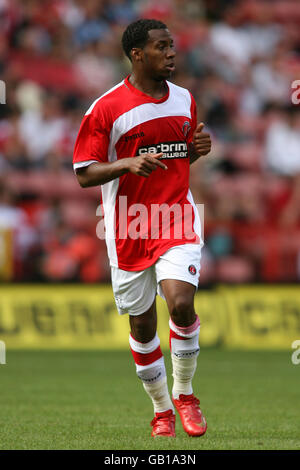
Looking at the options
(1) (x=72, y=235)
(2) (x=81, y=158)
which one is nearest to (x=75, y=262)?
(1) (x=72, y=235)

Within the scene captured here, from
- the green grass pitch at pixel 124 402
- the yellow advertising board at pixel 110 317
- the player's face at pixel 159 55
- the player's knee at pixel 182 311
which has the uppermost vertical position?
the player's face at pixel 159 55

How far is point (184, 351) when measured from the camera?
6.05 m

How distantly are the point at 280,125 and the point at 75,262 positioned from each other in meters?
4.54

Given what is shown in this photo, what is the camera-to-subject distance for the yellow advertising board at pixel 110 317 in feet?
41.6

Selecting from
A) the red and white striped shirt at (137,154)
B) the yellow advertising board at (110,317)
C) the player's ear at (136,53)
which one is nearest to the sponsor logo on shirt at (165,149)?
the red and white striped shirt at (137,154)

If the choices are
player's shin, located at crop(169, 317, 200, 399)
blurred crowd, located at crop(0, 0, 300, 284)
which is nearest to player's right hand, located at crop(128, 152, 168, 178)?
player's shin, located at crop(169, 317, 200, 399)

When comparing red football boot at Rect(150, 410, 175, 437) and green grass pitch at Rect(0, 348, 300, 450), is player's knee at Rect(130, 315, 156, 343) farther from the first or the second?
green grass pitch at Rect(0, 348, 300, 450)

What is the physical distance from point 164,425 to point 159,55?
7.59ft

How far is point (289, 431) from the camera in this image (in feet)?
20.2

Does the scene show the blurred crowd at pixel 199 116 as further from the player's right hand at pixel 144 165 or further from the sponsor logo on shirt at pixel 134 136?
the player's right hand at pixel 144 165

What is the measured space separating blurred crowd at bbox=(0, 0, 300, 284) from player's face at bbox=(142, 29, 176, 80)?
6934mm

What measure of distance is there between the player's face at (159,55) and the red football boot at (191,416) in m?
2.04

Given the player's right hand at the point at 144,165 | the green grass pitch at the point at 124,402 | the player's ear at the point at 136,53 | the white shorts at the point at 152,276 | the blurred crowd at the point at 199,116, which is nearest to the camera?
the player's right hand at the point at 144,165
